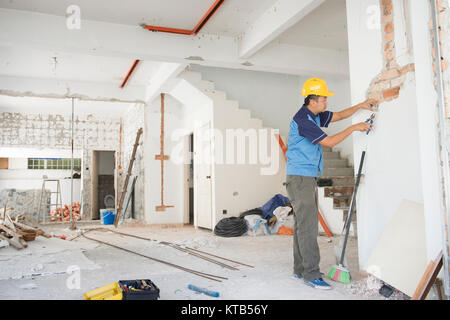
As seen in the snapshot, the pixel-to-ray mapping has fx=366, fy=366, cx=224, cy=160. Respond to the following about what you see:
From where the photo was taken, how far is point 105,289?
2381mm

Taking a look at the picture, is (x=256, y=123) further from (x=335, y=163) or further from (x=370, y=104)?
(x=370, y=104)

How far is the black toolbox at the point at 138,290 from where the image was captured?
90.7 inches

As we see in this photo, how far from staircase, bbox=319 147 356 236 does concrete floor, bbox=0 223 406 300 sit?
30.5 inches

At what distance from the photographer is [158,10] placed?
4.55 m

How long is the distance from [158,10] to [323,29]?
2.41m

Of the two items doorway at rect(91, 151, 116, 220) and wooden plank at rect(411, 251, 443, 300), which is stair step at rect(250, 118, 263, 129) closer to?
wooden plank at rect(411, 251, 443, 300)

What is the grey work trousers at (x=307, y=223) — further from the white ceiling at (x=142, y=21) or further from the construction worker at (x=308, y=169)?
the white ceiling at (x=142, y=21)

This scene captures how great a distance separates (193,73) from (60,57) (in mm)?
2283

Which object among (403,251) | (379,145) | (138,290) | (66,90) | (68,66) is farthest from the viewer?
(66,90)

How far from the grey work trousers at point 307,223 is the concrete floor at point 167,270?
18 cm

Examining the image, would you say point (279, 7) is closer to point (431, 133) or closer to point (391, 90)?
point (391, 90)

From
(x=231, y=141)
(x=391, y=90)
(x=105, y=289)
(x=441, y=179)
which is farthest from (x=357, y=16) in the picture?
(x=231, y=141)

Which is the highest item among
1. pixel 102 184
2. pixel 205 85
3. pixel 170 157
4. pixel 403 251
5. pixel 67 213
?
pixel 205 85

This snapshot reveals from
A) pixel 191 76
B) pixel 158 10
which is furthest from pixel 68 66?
pixel 158 10
